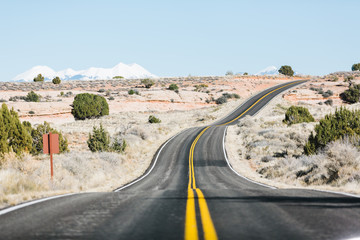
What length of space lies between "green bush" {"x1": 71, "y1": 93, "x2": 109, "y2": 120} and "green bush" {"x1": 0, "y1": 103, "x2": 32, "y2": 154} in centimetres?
4337

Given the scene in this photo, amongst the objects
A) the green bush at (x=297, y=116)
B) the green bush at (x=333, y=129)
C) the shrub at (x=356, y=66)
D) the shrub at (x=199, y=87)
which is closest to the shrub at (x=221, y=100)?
the shrub at (x=199, y=87)

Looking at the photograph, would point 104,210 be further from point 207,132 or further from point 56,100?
point 56,100

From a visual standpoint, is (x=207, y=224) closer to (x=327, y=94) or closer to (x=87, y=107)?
(x=87, y=107)

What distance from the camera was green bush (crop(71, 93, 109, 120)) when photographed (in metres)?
62.9

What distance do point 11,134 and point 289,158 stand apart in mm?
20443

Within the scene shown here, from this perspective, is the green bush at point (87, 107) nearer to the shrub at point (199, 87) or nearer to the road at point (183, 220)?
the shrub at point (199, 87)

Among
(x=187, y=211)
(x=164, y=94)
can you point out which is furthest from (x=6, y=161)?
(x=164, y=94)

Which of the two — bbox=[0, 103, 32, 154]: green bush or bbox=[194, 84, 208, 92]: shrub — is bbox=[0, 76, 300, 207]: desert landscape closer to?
bbox=[194, 84, 208, 92]: shrub

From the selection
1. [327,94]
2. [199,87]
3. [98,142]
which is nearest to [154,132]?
[98,142]

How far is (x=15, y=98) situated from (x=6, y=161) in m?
65.5

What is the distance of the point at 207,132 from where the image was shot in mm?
47438

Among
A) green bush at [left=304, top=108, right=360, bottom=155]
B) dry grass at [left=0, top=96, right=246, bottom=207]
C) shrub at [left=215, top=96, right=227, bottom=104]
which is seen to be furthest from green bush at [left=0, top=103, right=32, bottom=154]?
shrub at [left=215, top=96, right=227, bottom=104]

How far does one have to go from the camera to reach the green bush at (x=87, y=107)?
62.9 metres

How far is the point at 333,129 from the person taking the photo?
24609 millimetres
